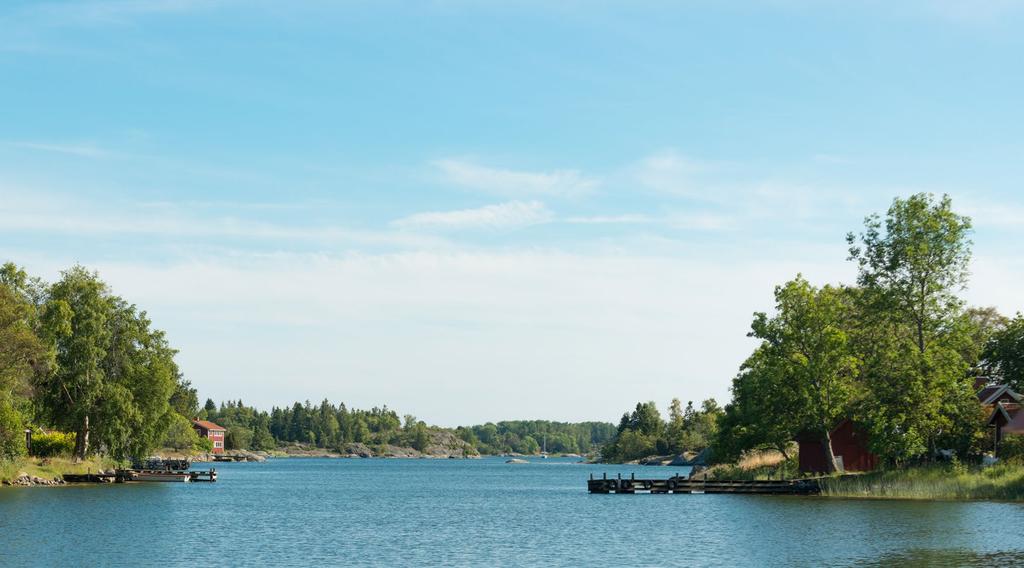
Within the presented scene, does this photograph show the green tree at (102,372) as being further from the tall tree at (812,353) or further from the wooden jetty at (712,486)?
the tall tree at (812,353)

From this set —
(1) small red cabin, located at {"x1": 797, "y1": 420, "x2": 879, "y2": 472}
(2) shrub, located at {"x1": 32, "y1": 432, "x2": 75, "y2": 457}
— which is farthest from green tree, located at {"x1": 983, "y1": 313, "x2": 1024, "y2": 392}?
(2) shrub, located at {"x1": 32, "y1": 432, "x2": 75, "y2": 457}

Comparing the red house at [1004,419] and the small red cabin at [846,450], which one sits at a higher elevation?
the red house at [1004,419]

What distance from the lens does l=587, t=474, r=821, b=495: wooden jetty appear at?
85.8 meters

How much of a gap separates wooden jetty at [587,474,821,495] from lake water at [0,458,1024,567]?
85.2 inches

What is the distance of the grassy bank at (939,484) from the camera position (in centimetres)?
6888

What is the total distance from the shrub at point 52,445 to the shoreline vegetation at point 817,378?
0.34ft

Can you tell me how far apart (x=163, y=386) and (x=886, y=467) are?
64844 millimetres

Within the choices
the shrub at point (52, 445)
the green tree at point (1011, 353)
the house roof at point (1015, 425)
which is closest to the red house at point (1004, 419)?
→ the house roof at point (1015, 425)

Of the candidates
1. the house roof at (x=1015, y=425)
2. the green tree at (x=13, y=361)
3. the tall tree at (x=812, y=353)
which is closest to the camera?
the green tree at (x=13, y=361)

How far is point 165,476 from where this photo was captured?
11275 centimetres

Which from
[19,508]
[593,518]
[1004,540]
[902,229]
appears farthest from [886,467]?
[19,508]

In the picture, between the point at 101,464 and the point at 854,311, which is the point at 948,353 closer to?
the point at 854,311

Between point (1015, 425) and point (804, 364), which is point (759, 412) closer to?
point (804, 364)

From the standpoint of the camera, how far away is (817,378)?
84312 mm
